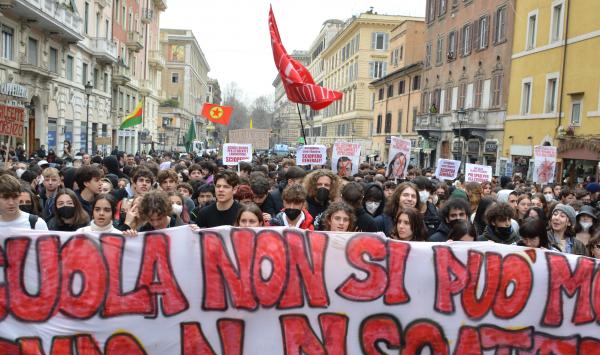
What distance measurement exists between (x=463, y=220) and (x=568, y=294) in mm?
1378

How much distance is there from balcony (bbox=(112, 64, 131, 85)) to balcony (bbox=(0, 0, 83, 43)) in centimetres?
975

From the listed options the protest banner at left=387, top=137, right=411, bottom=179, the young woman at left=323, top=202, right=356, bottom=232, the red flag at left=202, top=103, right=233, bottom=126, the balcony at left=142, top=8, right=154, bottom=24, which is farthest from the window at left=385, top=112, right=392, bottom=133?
the young woman at left=323, top=202, right=356, bottom=232

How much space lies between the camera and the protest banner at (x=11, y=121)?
9250mm

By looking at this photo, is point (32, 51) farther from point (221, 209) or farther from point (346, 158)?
point (221, 209)

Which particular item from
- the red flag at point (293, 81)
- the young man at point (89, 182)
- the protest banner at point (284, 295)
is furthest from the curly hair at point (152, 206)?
the red flag at point (293, 81)

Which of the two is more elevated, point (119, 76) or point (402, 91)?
point (402, 91)

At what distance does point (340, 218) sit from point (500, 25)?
2621cm

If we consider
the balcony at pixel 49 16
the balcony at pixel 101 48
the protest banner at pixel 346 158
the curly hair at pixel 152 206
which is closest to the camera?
the curly hair at pixel 152 206

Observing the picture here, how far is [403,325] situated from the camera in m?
4.00

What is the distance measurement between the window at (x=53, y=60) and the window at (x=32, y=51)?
5.54ft

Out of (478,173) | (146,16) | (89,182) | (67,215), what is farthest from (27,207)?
(146,16)

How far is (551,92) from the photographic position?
23984mm

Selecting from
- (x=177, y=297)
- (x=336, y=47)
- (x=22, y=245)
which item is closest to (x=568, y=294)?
(x=177, y=297)

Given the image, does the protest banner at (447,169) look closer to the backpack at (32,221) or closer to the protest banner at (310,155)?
the protest banner at (310,155)
